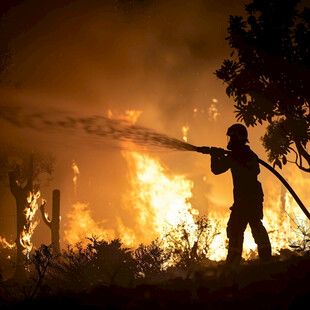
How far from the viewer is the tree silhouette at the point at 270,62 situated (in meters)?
12.0

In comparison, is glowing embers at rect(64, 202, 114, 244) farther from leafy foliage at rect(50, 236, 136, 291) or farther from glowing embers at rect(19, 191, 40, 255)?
leafy foliage at rect(50, 236, 136, 291)

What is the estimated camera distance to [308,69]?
11.9m

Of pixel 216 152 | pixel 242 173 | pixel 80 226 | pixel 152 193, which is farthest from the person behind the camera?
pixel 80 226

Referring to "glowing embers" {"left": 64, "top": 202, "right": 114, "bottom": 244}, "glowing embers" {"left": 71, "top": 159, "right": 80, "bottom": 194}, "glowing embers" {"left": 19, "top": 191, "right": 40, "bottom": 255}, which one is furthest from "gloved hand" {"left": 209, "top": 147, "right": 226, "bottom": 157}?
"glowing embers" {"left": 71, "top": 159, "right": 80, "bottom": 194}

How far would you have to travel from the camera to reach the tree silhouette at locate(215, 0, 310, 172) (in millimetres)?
11992

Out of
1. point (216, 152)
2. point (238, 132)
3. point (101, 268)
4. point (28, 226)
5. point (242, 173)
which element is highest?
point (28, 226)

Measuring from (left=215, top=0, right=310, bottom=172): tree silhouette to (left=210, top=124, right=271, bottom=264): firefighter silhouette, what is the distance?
253 centimetres

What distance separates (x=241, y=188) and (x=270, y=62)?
3.98m

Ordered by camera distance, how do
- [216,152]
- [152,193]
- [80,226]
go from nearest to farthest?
[216,152] < [152,193] < [80,226]

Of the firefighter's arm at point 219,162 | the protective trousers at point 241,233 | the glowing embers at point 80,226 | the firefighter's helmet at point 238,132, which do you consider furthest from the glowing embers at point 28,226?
the firefighter's helmet at point 238,132

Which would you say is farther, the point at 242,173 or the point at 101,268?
the point at 101,268

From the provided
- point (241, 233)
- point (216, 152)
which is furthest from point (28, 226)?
point (216, 152)

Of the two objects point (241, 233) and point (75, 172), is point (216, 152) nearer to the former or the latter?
point (241, 233)

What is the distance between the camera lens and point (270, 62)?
482 inches
